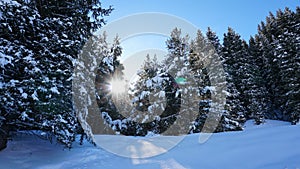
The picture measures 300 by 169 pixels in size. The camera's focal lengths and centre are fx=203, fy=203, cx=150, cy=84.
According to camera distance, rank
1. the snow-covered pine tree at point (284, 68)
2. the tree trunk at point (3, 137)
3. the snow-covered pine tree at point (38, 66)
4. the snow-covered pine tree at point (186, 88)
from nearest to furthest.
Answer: the snow-covered pine tree at point (38, 66), the tree trunk at point (3, 137), the snow-covered pine tree at point (186, 88), the snow-covered pine tree at point (284, 68)

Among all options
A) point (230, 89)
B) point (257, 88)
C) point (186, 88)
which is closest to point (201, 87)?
point (186, 88)

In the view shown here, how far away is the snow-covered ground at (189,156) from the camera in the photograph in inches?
141

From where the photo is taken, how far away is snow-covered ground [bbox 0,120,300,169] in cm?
358

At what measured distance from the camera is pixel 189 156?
4.69 metres

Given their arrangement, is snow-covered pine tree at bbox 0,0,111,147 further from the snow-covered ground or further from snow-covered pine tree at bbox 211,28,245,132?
snow-covered pine tree at bbox 211,28,245,132

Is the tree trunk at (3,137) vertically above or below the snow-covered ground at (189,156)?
above

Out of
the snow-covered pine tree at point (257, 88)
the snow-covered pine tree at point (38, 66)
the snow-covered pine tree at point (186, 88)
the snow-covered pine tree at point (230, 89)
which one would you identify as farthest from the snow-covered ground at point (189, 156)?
the snow-covered pine tree at point (257, 88)

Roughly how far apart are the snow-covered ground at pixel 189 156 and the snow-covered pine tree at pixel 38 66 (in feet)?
2.13

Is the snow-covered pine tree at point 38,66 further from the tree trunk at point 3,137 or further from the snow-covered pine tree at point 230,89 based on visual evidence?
the snow-covered pine tree at point 230,89

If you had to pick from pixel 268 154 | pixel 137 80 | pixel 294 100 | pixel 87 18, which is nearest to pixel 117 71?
pixel 137 80

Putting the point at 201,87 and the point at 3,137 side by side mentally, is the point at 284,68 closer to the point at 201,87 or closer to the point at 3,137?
the point at 201,87

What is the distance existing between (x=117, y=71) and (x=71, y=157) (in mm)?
13461

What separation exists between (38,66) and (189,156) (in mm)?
4859

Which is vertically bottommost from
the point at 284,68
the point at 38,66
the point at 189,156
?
the point at 189,156
